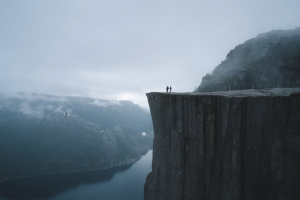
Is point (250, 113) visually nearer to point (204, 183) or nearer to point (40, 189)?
point (204, 183)

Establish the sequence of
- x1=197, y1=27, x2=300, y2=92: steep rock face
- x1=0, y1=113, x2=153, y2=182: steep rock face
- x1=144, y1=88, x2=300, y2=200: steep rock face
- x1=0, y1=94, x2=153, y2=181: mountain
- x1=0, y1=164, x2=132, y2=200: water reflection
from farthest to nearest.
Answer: x1=0, y1=94, x2=153, y2=181: mountain
x1=0, y1=113, x2=153, y2=182: steep rock face
x1=0, y1=164, x2=132, y2=200: water reflection
x1=197, y1=27, x2=300, y2=92: steep rock face
x1=144, y1=88, x2=300, y2=200: steep rock face

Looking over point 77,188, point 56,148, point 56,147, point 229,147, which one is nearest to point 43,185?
point 77,188

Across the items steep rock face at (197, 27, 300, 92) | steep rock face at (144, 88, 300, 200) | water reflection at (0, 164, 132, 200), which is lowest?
water reflection at (0, 164, 132, 200)

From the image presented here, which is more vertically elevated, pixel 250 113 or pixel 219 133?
pixel 250 113

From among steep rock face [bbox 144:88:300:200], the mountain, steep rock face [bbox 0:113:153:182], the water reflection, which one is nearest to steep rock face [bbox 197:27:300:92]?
steep rock face [bbox 144:88:300:200]

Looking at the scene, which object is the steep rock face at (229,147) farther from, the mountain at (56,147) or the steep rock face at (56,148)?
the mountain at (56,147)

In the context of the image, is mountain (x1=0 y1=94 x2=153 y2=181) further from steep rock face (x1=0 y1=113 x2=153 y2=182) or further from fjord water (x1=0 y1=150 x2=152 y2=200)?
fjord water (x1=0 y1=150 x2=152 y2=200)

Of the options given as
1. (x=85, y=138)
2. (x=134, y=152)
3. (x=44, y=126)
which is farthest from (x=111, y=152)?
(x=44, y=126)
